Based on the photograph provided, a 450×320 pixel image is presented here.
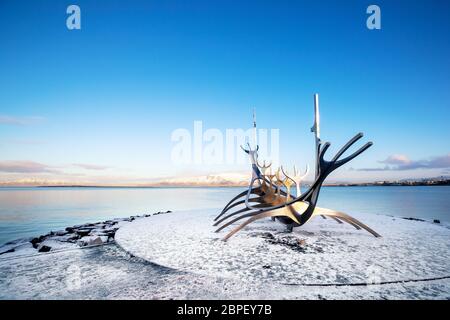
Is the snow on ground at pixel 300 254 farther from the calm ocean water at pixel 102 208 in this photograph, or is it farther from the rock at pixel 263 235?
the calm ocean water at pixel 102 208

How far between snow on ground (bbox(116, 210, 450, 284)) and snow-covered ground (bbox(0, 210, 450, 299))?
0.01m

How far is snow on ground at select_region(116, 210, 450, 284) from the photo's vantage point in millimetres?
3145

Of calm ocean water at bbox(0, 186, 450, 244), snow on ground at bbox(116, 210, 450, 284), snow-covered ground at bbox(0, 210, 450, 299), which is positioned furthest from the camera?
calm ocean water at bbox(0, 186, 450, 244)

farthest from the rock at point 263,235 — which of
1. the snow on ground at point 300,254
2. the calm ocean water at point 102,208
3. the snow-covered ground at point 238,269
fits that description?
the calm ocean water at point 102,208

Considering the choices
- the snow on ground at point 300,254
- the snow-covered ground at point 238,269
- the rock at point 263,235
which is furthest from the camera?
the rock at point 263,235

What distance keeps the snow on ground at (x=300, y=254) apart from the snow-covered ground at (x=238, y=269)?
1 cm

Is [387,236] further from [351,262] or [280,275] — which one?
[280,275]

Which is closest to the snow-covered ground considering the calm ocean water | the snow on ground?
the snow on ground

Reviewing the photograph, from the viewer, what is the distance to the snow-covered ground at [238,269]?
2.71 m

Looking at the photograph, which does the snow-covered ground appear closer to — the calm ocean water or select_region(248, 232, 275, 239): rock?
select_region(248, 232, 275, 239): rock

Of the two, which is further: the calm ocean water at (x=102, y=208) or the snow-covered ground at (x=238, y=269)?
the calm ocean water at (x=102, y=208)

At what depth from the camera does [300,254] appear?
4031 millimetres
